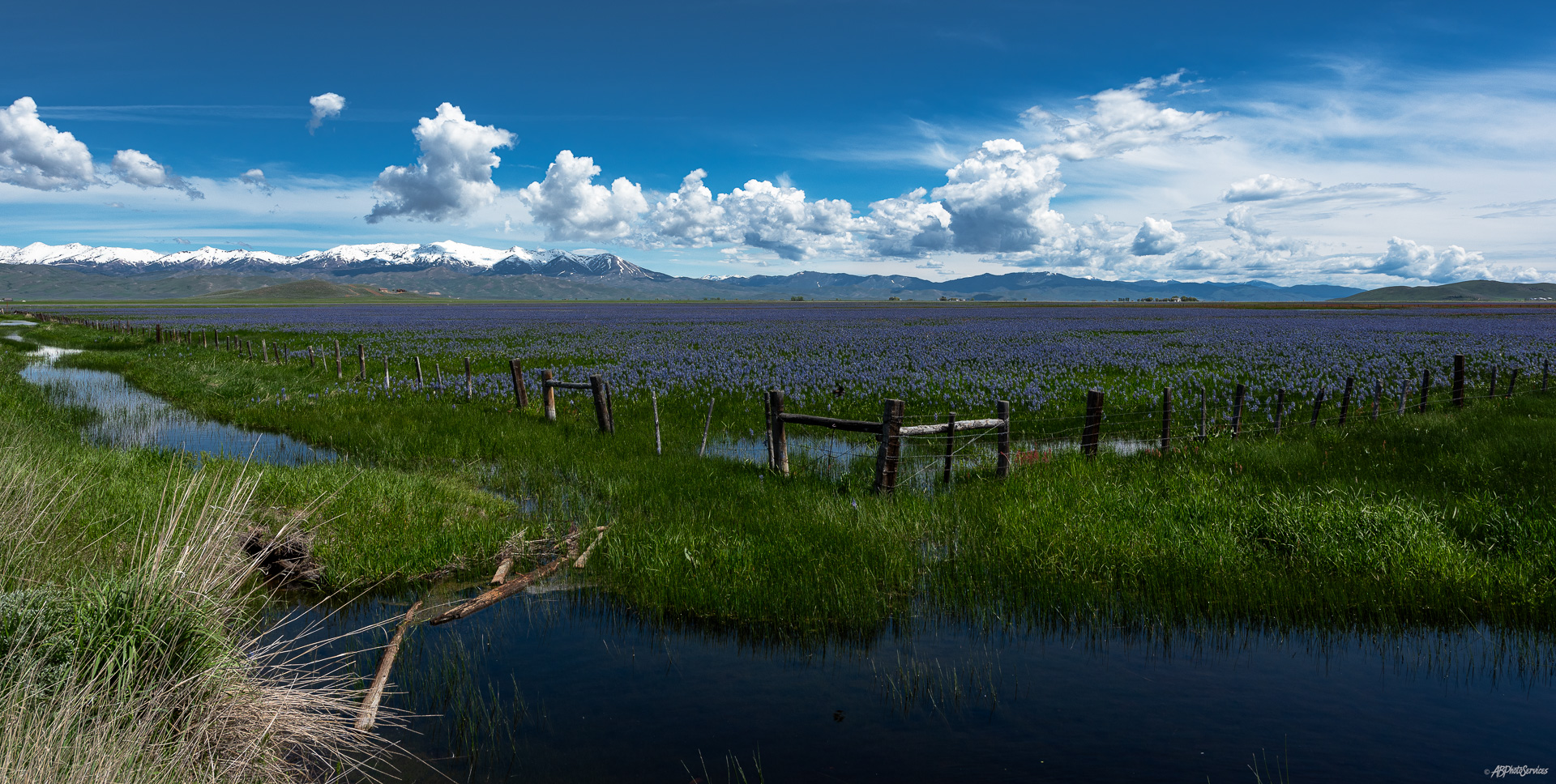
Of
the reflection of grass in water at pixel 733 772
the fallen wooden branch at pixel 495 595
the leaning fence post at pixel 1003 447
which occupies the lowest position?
the reflection of grass in water at pixel 733 772

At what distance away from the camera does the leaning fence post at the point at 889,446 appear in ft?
33.7

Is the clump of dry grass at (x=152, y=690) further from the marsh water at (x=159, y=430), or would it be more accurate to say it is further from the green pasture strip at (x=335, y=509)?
the marsh water at (x=159, y=430)

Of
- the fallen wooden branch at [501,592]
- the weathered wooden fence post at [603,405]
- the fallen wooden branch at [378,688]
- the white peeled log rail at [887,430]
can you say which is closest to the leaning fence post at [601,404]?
the weathered wooden fence post at [603,405]

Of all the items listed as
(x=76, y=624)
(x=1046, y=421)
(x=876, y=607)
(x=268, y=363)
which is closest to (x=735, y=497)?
(x=876, y=607)

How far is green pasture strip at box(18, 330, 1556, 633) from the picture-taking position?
→ 23.6 ft

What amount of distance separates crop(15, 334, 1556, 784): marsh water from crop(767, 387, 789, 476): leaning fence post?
4701mm

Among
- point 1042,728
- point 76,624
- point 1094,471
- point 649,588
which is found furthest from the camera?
point 1094,471

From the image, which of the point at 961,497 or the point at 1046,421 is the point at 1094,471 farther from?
the point at 1046,421

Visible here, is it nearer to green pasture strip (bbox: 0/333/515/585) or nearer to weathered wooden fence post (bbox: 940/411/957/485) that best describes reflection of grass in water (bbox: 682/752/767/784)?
green pasture strip (bbox: 0/333/515/585)

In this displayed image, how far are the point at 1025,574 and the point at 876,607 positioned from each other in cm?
176

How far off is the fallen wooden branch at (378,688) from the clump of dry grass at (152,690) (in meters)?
0.15

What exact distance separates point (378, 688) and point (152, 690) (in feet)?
5.85

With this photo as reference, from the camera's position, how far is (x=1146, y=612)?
7125 mm

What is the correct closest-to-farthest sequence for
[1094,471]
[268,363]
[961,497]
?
[961,497], [1094,471], [268,363]
